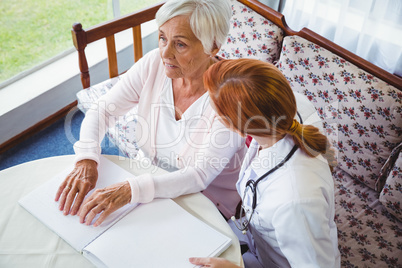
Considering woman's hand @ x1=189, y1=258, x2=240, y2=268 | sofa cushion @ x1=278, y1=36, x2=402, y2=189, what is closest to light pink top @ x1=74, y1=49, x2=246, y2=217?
woman's hand @ x1=189, y1=258, x2=240, y2=268

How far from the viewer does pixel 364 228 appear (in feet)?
5.20

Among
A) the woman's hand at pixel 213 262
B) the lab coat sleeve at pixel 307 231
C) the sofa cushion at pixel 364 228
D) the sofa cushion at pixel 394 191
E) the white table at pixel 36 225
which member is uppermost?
the lab coat sleeve at pixel 307 231

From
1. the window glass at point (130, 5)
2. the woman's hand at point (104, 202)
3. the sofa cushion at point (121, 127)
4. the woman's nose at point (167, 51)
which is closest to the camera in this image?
the woman's hand at point (104, 202)

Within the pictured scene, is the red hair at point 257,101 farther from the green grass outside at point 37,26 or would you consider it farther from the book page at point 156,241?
the green grass outside at point 37,26

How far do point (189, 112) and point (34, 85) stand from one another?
1611mm

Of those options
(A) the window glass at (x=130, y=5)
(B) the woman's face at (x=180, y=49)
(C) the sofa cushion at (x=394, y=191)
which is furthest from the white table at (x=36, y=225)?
(A) the window glass at (x=130, y=5)

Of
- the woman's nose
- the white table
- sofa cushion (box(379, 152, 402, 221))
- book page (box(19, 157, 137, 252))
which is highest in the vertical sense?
the woman's nose

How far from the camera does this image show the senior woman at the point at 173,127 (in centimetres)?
119

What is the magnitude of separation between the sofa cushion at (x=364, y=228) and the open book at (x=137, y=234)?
2.28ft

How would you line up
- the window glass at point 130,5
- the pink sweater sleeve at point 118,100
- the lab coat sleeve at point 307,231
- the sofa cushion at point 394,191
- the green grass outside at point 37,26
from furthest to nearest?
the window glass at point 130,5
the green grass outside at point 37,26
the sofa cushion at point 394,191
the pink sweater sleeve at point 118,100
the lab coat sleeve at point 307,231

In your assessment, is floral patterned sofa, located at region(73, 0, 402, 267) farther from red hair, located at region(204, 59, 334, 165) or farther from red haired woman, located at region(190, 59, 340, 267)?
red hair, located at region(204, 59, 334, 165)

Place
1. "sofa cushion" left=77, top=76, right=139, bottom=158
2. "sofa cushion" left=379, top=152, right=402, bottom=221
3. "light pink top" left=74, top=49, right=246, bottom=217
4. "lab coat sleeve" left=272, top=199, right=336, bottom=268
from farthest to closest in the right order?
"sofa cushion" left=77, top=76, right=139, bottom=158 → "sofa cushion" left=379, top=152, right=402, bottom=221 → "light pink top" left=74, top=49, right=246, bottom=217 → "lab coat sleeve" left=272, top=199, right=336, bottom=268

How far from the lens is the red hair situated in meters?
0.99

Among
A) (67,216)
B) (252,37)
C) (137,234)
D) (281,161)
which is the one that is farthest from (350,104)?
(67,216)
